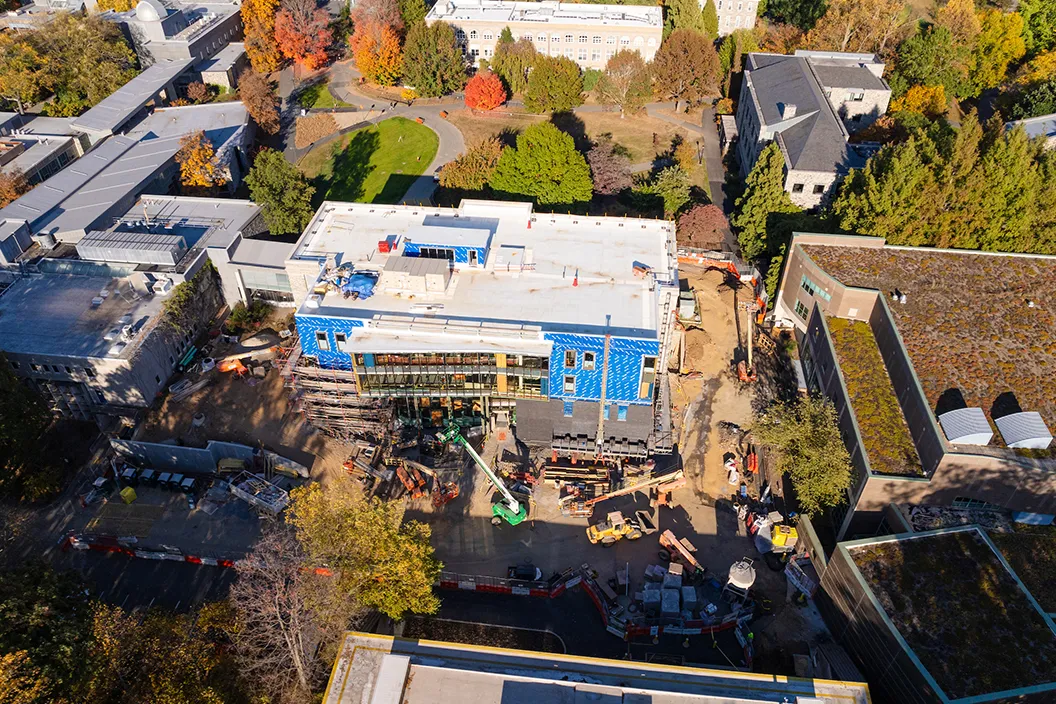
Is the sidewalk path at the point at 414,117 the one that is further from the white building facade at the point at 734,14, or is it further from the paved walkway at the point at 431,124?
the white building facade at the point at 734,14

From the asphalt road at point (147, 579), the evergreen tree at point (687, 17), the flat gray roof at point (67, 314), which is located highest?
the evergreen tree at point (687, 17)

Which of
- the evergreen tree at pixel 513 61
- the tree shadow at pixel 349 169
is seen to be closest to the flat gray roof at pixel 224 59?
the tree shadow at pixel 349 169

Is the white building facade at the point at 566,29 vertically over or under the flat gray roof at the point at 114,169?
over

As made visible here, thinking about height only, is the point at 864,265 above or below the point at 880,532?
above

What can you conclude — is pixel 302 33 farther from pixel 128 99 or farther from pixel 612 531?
pixel 612 531

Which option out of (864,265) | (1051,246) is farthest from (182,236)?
(1051,246)

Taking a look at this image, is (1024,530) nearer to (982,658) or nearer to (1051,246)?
(982,658)
